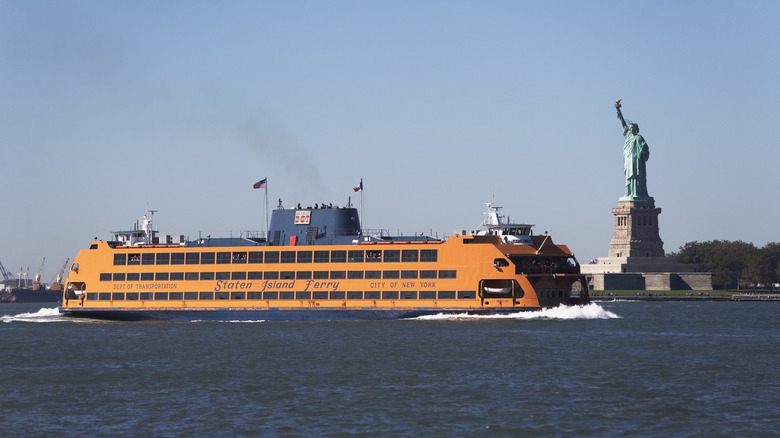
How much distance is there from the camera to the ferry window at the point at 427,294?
250ft

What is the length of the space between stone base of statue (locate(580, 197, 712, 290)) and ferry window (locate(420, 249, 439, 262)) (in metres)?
99.7

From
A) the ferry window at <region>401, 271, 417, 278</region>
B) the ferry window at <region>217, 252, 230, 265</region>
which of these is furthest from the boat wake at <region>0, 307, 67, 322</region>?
the ferry window at <region>401, 271, 417, 278</region>

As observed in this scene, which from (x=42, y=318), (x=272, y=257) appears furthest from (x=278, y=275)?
(x=42, y=318)

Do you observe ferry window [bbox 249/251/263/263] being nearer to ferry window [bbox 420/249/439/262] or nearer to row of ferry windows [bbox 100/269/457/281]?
row of ferry windows [bbox 100/269/457/281]

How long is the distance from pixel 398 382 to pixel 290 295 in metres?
37.2

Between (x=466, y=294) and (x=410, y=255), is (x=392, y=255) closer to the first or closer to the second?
(x=410, y=255)

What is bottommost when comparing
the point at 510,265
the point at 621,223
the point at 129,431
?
the point at 129,431

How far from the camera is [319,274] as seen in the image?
79.8 m

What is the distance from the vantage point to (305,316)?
7925 cm

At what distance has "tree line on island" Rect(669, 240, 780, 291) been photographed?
177 metres

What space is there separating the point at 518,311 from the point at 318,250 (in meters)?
15.9

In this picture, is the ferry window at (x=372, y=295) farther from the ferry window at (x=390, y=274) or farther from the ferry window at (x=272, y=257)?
the ferry window at (x=272, y=257)

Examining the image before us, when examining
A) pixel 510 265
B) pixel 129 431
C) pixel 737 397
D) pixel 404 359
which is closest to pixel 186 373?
pixel 404 359

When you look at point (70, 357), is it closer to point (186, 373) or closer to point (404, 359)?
point (186, 373)
